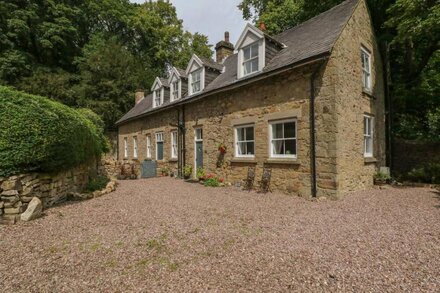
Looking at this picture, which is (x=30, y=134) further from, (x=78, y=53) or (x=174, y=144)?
Answer: (x=78, y=53)

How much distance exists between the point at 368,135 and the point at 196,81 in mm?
9507

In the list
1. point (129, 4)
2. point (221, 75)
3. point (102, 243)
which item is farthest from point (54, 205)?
point (129, 4)

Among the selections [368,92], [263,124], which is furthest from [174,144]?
Result: [368,92]

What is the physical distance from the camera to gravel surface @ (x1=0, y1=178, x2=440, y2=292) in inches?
121

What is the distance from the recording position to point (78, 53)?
31.1 meters

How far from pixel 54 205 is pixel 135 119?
13.9 meters

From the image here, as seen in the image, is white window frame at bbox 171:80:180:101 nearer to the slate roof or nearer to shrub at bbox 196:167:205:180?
the slate roof

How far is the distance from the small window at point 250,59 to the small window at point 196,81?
3773 millimetres

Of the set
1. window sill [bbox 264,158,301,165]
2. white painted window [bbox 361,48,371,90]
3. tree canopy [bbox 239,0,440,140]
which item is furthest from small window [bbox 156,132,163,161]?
tree canopy [bbox 239,0,440,140]

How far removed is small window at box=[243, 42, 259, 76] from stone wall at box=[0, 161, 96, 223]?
812 cm

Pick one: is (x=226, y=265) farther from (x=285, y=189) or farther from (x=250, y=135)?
(x=250, y=135)

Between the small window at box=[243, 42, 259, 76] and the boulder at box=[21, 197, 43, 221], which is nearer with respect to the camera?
the boulder at box=[21, 197, 43, 221]

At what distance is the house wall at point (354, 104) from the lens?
7930mm

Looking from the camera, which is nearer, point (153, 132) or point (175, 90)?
point (175, 90)
